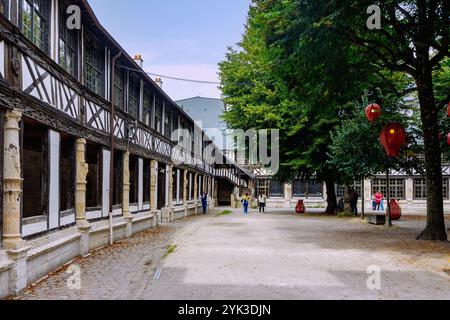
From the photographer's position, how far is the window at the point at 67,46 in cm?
1109

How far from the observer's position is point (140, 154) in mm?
18359

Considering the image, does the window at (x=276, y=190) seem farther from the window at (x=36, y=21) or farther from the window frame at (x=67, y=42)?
the window at (x=36, y=21)

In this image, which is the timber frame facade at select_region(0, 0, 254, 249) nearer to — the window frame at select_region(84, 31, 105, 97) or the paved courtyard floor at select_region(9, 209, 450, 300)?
the window frame at select_region(84, 31, 105, 97)

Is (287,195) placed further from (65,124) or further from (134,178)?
(65,124)

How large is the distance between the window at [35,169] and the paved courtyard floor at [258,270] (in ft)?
5.80

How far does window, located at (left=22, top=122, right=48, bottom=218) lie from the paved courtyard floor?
5.80 feet

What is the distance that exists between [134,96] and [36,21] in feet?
28.5

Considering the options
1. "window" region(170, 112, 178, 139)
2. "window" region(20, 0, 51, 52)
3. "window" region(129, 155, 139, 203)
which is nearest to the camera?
"window" region(20, 0, 51, 52)

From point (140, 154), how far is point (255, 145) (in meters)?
12.4

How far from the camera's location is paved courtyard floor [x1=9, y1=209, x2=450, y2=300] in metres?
7.31

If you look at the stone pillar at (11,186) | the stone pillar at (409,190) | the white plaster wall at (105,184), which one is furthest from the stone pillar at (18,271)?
the stone pillar at (409,190)

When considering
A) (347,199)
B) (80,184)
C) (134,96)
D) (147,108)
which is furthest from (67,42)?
(347,199)

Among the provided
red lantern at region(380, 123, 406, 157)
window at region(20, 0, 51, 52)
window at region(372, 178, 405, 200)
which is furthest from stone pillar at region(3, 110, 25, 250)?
window at region(372, 178, 405, 200)
